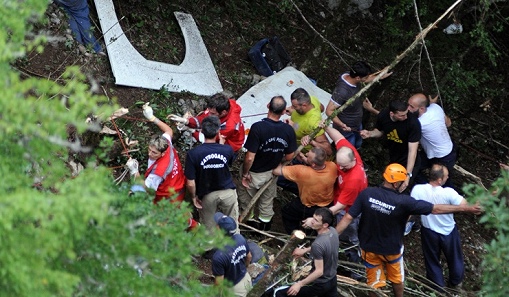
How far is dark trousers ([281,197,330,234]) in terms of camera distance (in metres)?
7.81

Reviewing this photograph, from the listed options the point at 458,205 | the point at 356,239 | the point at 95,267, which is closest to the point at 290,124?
the point at 356,239

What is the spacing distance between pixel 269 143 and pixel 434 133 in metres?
2.12

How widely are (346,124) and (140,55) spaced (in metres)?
3.03

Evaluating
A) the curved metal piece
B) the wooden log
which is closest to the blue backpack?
the curved metal piece

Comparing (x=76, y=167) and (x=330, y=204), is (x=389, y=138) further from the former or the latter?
(x=76, y=167)

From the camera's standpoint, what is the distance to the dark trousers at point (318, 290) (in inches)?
263

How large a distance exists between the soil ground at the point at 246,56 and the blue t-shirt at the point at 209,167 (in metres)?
1.25

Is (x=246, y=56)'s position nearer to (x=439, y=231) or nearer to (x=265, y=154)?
(x=265, y=154)

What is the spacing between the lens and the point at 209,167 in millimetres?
7109

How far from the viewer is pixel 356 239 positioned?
7.81m

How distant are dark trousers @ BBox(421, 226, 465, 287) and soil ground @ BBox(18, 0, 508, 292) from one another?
41.0 inches

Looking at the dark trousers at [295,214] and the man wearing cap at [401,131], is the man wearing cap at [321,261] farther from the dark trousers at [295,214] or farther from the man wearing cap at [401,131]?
the man wearing cap at [401,131]

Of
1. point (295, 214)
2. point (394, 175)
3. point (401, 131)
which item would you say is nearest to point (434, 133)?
point (401, 131)

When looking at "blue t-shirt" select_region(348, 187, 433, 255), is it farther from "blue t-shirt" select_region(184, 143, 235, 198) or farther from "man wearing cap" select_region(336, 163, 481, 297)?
"blue t-shirt" select_region(184, 143, 235, 198)
